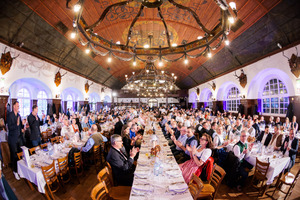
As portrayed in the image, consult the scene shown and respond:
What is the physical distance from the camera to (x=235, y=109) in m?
10.4

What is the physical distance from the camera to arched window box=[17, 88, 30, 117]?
827 cm

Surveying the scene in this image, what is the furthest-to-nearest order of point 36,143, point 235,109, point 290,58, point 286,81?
point 235,109, point 286,81, point 290,58, point 36,143

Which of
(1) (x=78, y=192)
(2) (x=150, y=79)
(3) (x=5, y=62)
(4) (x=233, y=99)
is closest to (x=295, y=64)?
(4) (x=233, y=99)

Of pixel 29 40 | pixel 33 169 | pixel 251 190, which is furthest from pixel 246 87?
pixel 29 40

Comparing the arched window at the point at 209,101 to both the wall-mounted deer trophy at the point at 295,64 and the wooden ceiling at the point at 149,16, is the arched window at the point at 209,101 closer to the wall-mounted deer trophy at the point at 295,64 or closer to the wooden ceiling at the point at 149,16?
the wooden ceiling at the point at 149,16

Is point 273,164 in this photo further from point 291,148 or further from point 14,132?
point 14,132

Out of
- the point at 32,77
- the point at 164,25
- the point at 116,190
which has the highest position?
the point at 164,25

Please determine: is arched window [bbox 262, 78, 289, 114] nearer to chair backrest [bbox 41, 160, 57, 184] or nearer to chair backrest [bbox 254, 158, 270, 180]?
chair backrest [bbox 254, 158, 270, 180]

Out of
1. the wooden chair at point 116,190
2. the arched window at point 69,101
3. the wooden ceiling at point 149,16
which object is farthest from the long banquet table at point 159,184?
the arched window at point 69,101

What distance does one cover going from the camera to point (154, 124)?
23.8 ft

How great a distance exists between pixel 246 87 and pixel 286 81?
2.05 metres

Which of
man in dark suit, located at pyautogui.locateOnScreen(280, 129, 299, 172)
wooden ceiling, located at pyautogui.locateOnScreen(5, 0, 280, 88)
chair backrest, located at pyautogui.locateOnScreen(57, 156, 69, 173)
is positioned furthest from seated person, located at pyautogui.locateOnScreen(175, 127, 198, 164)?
wooden ceiling, located at pyautogui.locateOnScreen(5, 0, 280, 88)

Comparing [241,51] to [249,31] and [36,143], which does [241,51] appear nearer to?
[249,31]

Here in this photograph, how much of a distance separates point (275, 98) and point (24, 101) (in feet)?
48.1
